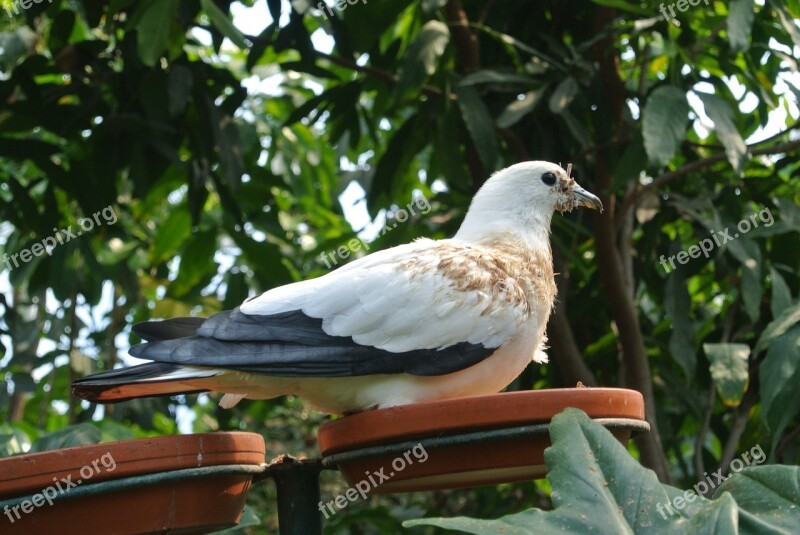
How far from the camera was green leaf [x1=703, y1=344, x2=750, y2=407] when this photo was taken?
314 cm

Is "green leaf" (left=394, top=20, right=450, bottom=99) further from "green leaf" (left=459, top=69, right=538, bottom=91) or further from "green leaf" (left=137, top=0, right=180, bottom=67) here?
"green leaf" (left=137, top=0, right=180, bottom=67)

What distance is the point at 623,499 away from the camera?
1597 mm

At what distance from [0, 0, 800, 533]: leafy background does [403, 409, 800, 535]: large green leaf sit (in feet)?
4.89

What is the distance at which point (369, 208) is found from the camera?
12.9 feet

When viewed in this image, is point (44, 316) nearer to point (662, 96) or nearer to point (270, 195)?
point (270, 195)

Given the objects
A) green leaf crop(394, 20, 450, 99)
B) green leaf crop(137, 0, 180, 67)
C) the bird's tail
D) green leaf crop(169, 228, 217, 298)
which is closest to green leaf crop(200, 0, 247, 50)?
green leaf crop(137, 0, 180, 67)

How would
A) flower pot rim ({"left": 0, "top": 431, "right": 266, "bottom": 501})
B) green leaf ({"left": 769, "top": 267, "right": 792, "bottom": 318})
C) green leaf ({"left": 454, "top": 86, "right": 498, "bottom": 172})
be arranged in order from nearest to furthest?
1. flower pot rim ({"left": 0, "top": 431, "right": 266, "bottom": 501})
2. green leaf ({"left": 769, "top": 267, "right": 792, "bottom": 318})
3. green leaf ({"left": 454, "top": 86, "right": 498, "bottom": 172})

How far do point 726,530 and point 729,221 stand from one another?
2256mm

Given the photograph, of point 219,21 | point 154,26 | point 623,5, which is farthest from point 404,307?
point 623,5

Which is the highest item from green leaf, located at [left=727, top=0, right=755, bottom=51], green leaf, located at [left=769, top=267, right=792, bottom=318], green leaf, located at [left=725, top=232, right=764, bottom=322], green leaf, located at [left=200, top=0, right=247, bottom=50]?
green leaf, located at [left=200, top=0, right=247, bottom=50]

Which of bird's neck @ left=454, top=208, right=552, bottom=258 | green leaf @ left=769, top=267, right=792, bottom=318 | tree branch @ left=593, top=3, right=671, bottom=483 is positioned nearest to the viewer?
bird's neck @ left=454, top=208, right=552, bottom=258

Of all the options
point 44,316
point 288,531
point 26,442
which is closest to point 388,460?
point 288,531

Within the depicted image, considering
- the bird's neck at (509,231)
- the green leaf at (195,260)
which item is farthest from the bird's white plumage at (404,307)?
the green leaf at (195,260)

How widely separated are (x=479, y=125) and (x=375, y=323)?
1.46 meters
